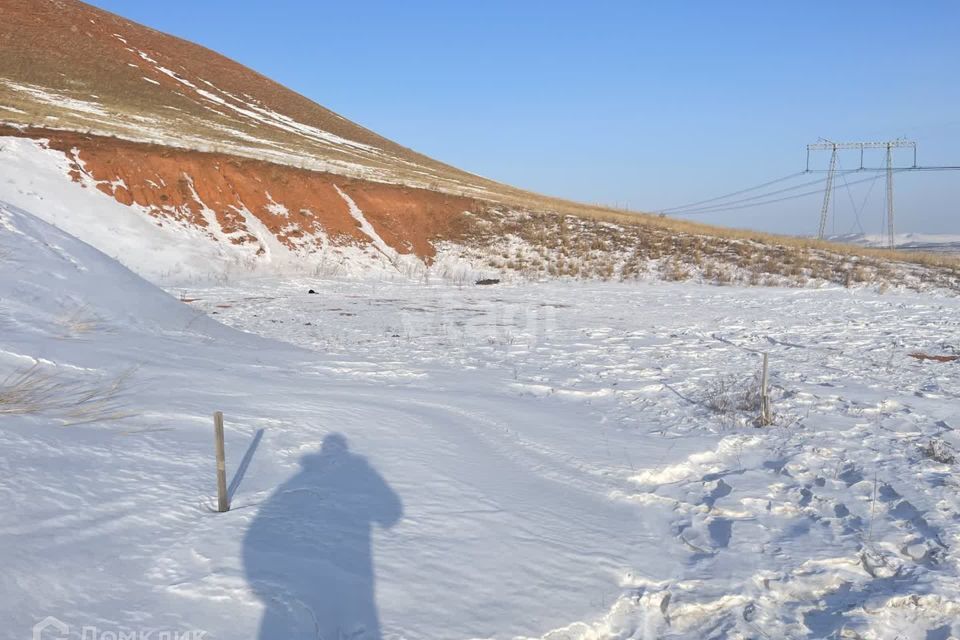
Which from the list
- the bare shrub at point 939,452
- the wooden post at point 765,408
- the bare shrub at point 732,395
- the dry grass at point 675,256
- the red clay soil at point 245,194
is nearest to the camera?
the bare shrub at point 939,452

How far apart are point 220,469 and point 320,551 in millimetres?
753

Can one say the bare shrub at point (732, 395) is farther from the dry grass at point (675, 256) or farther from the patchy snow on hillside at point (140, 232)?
the patchy snow on hillside at point (140, 232)

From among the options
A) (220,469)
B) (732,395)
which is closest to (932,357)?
(732,395)

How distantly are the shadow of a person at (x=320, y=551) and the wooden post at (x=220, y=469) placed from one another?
21cm

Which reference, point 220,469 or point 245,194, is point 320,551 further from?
point 245,194

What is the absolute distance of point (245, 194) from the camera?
2247 cm

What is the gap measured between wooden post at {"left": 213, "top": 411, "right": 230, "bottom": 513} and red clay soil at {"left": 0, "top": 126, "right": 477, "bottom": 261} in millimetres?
17587

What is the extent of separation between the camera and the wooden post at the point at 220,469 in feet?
12.7

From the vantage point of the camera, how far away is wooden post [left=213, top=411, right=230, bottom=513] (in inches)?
152

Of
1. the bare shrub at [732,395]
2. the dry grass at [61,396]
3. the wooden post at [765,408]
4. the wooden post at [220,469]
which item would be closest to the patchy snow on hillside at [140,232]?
the dry grass at [61,396]

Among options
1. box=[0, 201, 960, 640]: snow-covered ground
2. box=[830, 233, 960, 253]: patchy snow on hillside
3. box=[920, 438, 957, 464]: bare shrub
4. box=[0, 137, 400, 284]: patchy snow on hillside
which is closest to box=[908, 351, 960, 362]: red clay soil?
box=[0, 201, 960, 640]: snow-covered ground

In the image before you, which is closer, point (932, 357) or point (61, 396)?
point (61, 396)

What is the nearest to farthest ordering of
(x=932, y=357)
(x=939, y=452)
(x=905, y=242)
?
(x=939, y=452) < (x=932, y=357) < (x=905, y=242)

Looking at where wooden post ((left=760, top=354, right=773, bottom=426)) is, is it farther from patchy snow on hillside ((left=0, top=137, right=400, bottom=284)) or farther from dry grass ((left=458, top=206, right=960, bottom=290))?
dry grass ((left=458, top=206, right=960, bottom=290))
